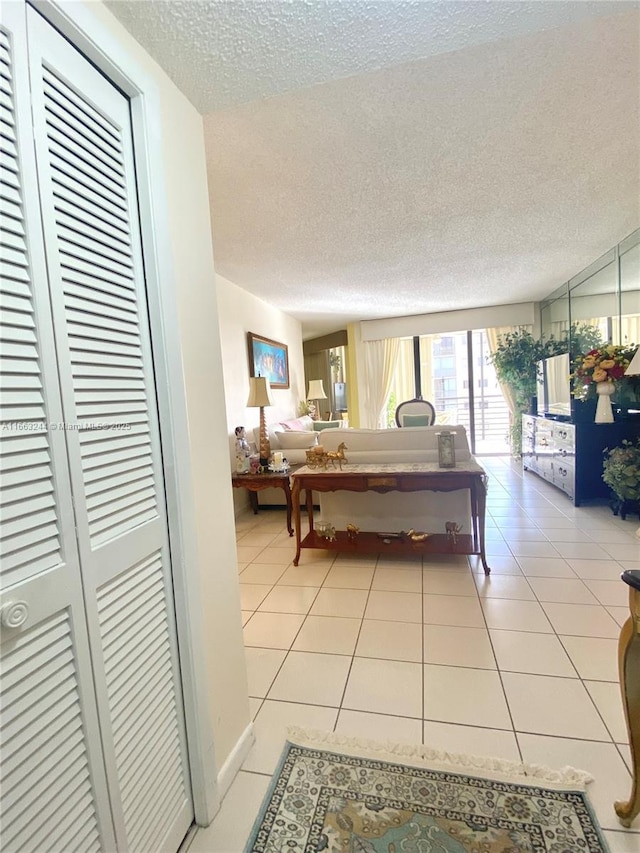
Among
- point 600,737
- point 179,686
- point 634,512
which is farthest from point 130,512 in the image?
point 634,512

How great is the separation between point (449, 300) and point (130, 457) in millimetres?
5621

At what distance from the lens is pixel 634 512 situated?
11.2 ft

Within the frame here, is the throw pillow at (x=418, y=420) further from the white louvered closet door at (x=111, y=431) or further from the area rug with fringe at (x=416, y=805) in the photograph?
the white louvered closet door at (x=111, y=431)

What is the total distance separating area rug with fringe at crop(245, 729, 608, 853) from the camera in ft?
3.59

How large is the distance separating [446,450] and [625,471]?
173cm

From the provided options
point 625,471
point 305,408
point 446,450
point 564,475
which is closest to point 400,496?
point 446,450

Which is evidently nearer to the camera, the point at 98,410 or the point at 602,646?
the point at 98,410

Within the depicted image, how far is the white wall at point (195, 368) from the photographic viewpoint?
1.02 meters

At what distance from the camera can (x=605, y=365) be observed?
3469mm

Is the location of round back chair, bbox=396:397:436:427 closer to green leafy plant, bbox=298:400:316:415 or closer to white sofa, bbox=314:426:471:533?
green leafy plant, bbox=298:400:316:415

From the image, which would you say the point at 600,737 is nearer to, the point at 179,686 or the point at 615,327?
the point at 179,686

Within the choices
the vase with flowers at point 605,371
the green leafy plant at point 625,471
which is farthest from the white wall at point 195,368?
the vase with flowers at point 605,371

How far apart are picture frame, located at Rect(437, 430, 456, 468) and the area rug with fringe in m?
1.70

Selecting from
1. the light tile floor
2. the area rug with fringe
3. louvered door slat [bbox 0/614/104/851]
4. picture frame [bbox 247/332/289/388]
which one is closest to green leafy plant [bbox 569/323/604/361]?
the light tile floor
